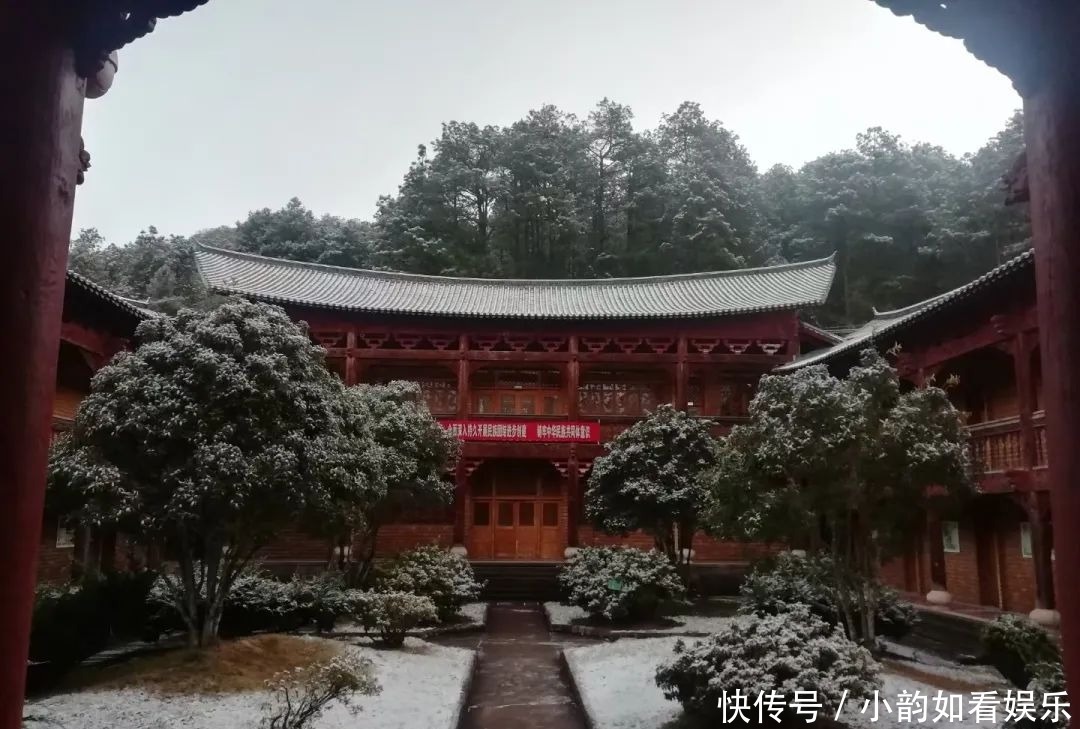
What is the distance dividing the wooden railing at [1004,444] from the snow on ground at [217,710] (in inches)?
344

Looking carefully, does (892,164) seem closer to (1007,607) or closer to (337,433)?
(1007,607)

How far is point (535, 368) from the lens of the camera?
25.0 m

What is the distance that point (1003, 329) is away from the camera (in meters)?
13.6

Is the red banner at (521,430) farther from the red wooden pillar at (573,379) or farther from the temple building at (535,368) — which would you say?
the red wooden pillar at (573,379)

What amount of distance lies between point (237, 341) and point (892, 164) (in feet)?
127

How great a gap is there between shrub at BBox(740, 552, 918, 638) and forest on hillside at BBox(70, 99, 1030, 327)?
27.7 meters

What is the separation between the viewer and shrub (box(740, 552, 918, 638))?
1154 cm

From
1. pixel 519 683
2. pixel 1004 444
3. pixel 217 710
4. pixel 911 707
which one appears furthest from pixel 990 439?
pixel 217 710

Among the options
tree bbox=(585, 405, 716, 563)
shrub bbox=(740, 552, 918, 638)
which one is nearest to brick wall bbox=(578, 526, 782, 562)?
tree bbox=(585, 405, 716, 563)

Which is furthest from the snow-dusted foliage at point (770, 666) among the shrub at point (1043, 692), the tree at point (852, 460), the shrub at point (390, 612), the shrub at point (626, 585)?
the shrub at point (626, 585)

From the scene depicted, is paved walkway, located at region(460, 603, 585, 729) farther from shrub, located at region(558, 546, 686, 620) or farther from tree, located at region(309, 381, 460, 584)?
tree, located at region(309, 381, 460, 584)

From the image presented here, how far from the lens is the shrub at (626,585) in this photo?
49.3 ft

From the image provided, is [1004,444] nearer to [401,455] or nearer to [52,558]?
[401,455]

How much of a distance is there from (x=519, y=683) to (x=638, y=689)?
2.01m
